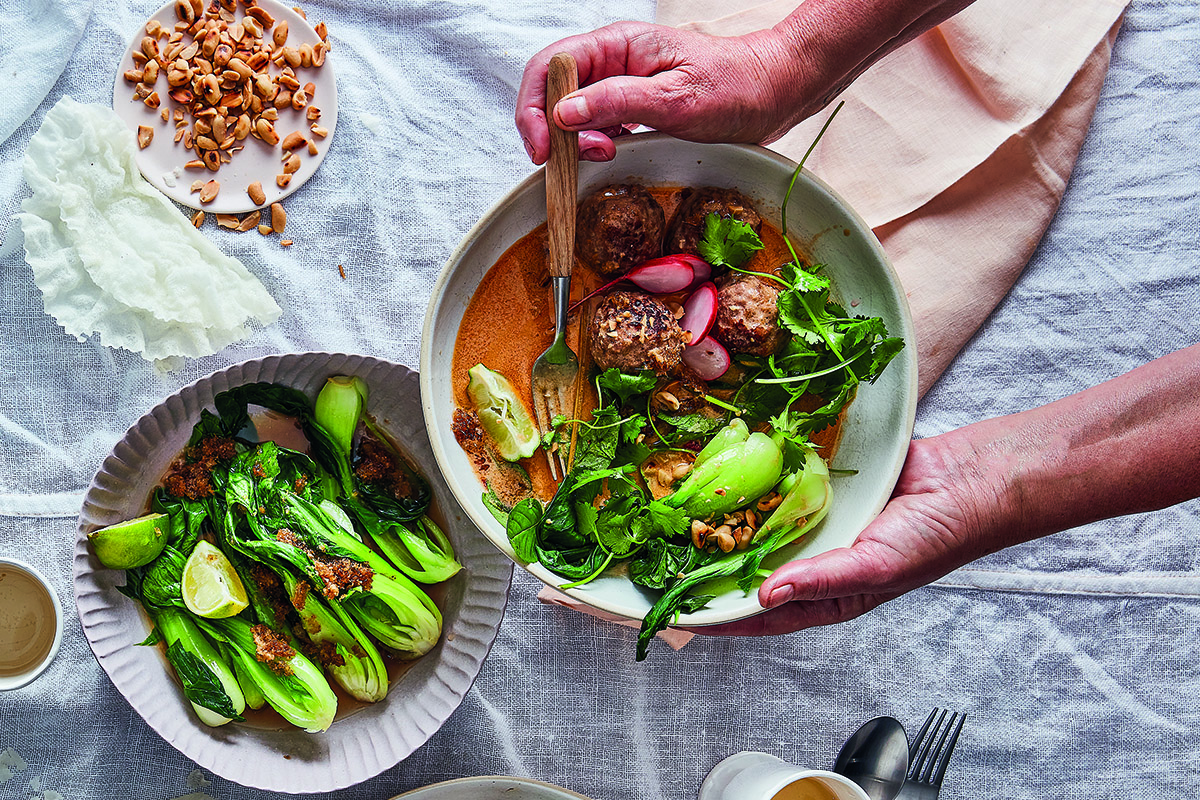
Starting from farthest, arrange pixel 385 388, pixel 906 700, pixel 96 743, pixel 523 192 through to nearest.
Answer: pixel 906 700
pixel 96 743
pixel 385 388
pixel 523 192

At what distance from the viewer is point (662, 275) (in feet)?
5.70

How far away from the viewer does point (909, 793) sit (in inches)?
80.0

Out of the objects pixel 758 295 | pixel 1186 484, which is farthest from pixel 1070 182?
pixel 758 295

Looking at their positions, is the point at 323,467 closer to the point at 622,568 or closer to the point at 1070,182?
the point at 622,568

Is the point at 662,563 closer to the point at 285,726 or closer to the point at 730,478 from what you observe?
the point at 730,478

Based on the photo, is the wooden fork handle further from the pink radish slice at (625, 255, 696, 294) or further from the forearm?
the forearm

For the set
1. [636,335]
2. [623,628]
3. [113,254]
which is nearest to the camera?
[636,335]

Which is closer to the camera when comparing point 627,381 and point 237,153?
point 627,381

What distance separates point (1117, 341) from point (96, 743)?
8.59ft

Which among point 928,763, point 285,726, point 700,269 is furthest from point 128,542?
point 928,763

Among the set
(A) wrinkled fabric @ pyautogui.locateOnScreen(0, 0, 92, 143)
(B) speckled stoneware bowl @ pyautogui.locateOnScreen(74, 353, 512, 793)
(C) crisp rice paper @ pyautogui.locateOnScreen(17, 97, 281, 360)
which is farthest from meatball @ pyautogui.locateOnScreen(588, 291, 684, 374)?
(A) wrinkled fabric @ pyautogui.locateOnScreen(0, 0, 92, 143)

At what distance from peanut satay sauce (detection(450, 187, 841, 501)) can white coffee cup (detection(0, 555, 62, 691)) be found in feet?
3.27

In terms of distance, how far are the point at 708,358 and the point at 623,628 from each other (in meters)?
0.72

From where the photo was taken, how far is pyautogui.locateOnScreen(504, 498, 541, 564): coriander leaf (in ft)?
5.32
